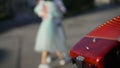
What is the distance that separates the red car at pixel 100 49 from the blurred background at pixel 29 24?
2653 millimetres

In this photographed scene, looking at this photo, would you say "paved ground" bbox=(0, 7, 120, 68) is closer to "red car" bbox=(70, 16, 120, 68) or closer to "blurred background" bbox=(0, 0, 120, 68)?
"blurred background" bbox=(0, 0, 120, 68)

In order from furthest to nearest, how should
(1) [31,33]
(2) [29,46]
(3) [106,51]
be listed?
(1) [31,33] → (2) [29,46] → (3) [106,51]

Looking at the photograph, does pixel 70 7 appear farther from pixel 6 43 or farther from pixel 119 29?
pixel 119 29

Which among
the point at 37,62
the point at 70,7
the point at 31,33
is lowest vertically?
the point at 37,62

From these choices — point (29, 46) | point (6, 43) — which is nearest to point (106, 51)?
point (29, 46)

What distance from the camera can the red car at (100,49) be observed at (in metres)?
A: 4.00

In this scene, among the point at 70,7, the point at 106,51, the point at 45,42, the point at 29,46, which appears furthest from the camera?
the point at 70,7

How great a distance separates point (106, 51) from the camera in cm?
400

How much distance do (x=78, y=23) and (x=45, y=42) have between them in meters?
4.24

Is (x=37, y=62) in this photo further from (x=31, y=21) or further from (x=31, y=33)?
(x=31, y=21)

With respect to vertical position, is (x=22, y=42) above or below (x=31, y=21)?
below

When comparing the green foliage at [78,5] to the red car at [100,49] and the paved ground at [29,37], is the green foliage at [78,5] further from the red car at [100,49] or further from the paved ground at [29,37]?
the red car at [100,49]

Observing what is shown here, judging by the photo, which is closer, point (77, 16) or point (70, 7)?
point (77, 16)

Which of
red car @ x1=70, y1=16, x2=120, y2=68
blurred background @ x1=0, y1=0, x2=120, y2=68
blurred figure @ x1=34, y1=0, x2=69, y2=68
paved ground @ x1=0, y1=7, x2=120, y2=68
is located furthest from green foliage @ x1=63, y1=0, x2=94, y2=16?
red car @ x1=70, y1=16, x2=120, y2=68
